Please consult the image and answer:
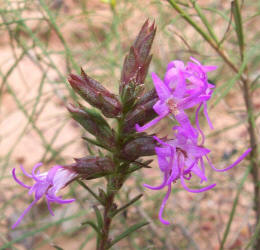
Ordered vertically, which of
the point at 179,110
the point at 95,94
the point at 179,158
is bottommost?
the point at 179,158

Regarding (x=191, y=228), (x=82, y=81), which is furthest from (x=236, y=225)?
(x=82, y=81)

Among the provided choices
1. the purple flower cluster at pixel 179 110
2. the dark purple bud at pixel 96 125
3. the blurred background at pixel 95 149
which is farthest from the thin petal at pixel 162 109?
the blurred background at pixel 95 149

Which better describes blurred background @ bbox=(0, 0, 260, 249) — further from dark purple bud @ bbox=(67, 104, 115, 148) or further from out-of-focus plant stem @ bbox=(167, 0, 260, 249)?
dark purple bud @ bbox=(67, 104, 115, 148)

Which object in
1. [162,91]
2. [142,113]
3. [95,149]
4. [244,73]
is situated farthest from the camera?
[95,149]

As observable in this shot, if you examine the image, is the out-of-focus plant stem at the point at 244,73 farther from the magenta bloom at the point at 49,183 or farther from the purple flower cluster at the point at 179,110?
the magenta bloom at the point at 49,183

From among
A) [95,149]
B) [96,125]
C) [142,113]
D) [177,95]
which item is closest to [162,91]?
[177,95]

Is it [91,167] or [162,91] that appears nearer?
[162,91]

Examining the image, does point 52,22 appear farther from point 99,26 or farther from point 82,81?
point 99,26

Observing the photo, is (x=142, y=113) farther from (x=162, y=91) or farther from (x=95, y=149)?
(x=95, y=149)
